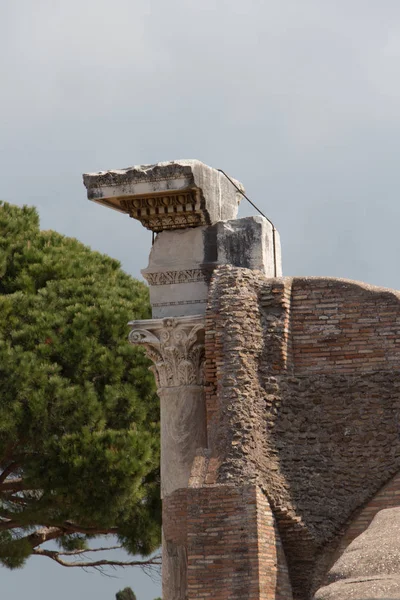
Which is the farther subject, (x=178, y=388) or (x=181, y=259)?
(x=181, y=259)

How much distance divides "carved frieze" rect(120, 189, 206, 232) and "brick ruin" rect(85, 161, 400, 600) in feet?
0.15

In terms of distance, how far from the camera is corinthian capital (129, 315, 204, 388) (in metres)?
12.2

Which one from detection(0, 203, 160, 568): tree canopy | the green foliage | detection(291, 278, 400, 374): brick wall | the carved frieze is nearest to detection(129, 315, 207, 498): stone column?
the carved frieze

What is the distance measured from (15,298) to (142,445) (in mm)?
2836

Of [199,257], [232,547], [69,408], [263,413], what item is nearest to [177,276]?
[199,257]

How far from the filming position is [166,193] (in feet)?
40.4

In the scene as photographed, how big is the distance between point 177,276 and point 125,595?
8611 mm

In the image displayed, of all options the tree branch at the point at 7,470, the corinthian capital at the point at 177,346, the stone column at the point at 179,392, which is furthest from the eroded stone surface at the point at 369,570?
the tree branch at the point at 7,470

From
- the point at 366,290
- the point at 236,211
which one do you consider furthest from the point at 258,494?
the point at 236,211

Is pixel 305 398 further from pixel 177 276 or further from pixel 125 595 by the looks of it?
pixel 125 595

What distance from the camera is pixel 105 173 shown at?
12.4 m

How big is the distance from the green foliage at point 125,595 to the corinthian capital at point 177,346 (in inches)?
315

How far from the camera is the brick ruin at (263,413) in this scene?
1037cm

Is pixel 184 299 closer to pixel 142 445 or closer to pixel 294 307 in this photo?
pixel 294 307
